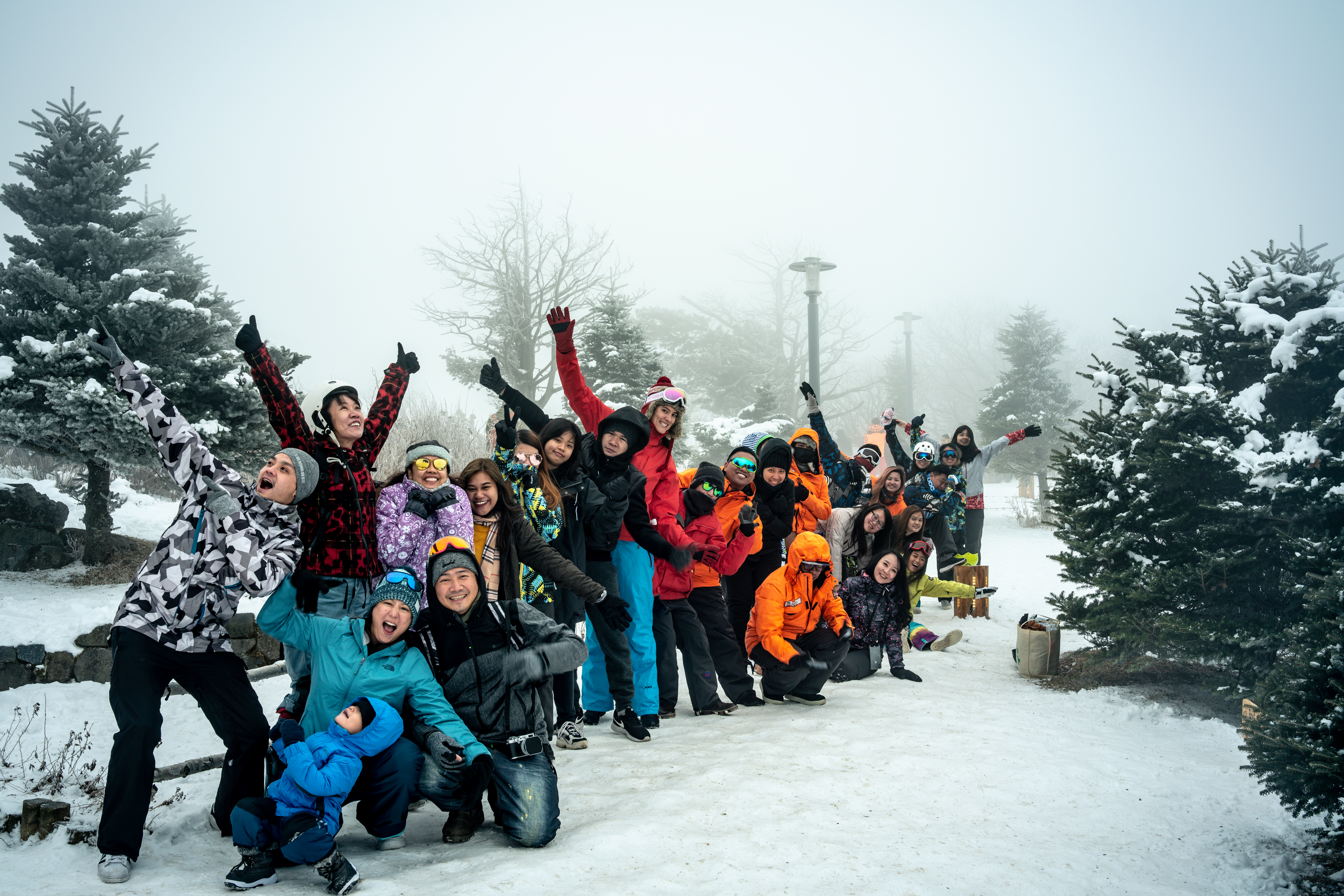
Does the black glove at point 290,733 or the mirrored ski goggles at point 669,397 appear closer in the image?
the black glove at point 290,733

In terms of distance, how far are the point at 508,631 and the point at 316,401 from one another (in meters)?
1.56

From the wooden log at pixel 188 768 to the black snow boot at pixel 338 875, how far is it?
5.45ft

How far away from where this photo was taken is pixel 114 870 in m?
3.09

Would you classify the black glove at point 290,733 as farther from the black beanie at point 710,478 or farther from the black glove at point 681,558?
the black beanie at point 710,478

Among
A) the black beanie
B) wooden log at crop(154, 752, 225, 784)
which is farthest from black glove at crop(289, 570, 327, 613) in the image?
the black beanie

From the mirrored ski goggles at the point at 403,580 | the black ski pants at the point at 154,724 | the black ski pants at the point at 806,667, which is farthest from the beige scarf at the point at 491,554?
the black ski pants at the point at 806,667

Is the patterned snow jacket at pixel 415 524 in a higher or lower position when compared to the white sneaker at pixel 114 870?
higher

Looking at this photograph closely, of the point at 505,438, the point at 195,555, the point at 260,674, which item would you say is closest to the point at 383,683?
the point at 195,555

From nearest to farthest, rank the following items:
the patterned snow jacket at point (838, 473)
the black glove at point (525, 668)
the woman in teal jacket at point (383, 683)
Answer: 1. the woman in teal jacket at point (383, 683)
2. the black glove at point (525, 668)
3. the patterned snow jacket at point (838, 473)

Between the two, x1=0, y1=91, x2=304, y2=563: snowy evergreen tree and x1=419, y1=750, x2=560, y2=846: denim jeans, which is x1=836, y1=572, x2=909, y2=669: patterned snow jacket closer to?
x1=419, y1=750, x2=560, y2=846: denim jeans

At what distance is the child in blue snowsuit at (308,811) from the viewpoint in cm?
305

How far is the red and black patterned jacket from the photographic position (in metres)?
3.97

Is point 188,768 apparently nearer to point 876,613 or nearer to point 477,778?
point 477,778

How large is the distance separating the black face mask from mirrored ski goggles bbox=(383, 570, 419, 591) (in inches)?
95.0
